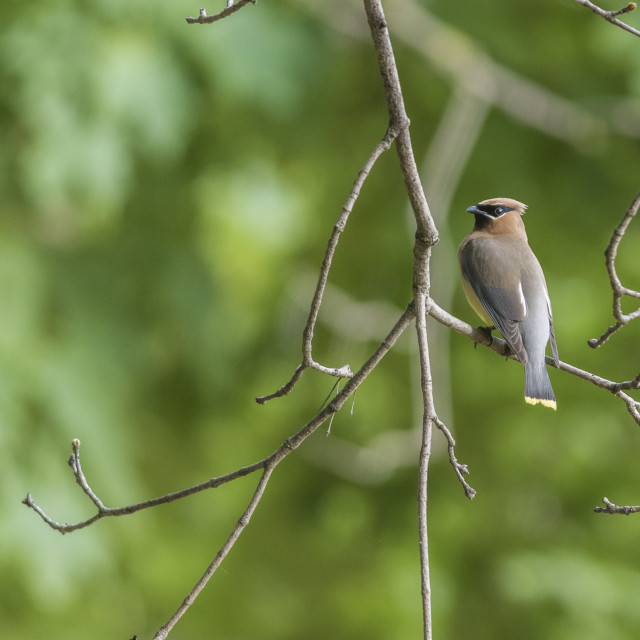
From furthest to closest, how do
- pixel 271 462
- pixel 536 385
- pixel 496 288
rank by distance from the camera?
pixel 496 288 → pixel 536 385 → pixel 271 462

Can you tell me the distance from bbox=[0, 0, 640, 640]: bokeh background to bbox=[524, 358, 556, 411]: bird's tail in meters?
2.43

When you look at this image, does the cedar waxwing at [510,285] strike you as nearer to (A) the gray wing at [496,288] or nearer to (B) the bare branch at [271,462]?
(A) the gray wing at [496,288]

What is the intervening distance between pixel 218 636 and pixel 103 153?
4814 millimetres

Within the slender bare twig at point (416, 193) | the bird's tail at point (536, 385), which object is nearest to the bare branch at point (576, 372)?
the slender bare twig at point (416, 193)

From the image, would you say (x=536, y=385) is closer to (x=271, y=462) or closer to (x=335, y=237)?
(x=271, y=462)

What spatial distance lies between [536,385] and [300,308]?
494cm

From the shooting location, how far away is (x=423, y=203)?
2422 millimetres

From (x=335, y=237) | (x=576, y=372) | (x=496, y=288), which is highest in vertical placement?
(x=335, y=237)

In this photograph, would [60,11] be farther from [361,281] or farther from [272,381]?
[272,381]

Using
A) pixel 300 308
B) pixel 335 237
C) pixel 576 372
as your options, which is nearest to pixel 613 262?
pixel 576 372

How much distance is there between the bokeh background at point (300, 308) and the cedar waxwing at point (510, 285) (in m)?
2.13

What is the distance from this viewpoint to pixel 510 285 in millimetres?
4203

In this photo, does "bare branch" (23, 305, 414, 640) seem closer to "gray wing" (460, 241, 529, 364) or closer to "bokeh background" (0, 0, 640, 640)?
"gray wing" (460, 241, 529, 364)

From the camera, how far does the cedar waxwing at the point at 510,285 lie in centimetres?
402
